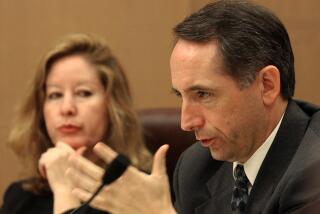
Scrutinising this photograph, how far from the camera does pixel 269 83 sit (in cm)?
173

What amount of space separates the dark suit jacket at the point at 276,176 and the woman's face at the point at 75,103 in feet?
2.38

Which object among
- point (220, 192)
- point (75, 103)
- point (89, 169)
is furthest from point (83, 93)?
point (220, 192)

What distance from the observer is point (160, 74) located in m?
3.49

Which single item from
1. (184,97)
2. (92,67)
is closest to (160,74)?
(92,67)

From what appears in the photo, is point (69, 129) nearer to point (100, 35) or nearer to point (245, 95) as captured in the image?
point (100, 35)

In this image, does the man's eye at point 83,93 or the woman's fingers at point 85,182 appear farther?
the man's eye at point 83,93

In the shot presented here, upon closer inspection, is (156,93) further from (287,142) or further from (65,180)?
(287,142)

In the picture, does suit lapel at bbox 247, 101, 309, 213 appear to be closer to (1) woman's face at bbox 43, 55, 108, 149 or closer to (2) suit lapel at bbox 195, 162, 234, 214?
(2) suit lapel at bbox 195, 162, 234, 214

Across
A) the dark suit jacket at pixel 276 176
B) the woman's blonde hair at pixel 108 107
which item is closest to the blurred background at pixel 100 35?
the woman's blonde hair at pixel 108 107

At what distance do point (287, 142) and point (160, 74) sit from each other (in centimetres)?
182

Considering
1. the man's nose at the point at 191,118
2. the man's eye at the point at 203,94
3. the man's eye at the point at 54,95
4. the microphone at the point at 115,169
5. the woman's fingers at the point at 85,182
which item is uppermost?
the man's eye at the point at 203,94

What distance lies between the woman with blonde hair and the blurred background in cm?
67

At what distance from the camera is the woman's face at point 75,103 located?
8.77 feet

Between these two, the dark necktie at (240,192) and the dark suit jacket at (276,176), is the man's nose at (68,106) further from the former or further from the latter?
the dark necktie at (240,192)
